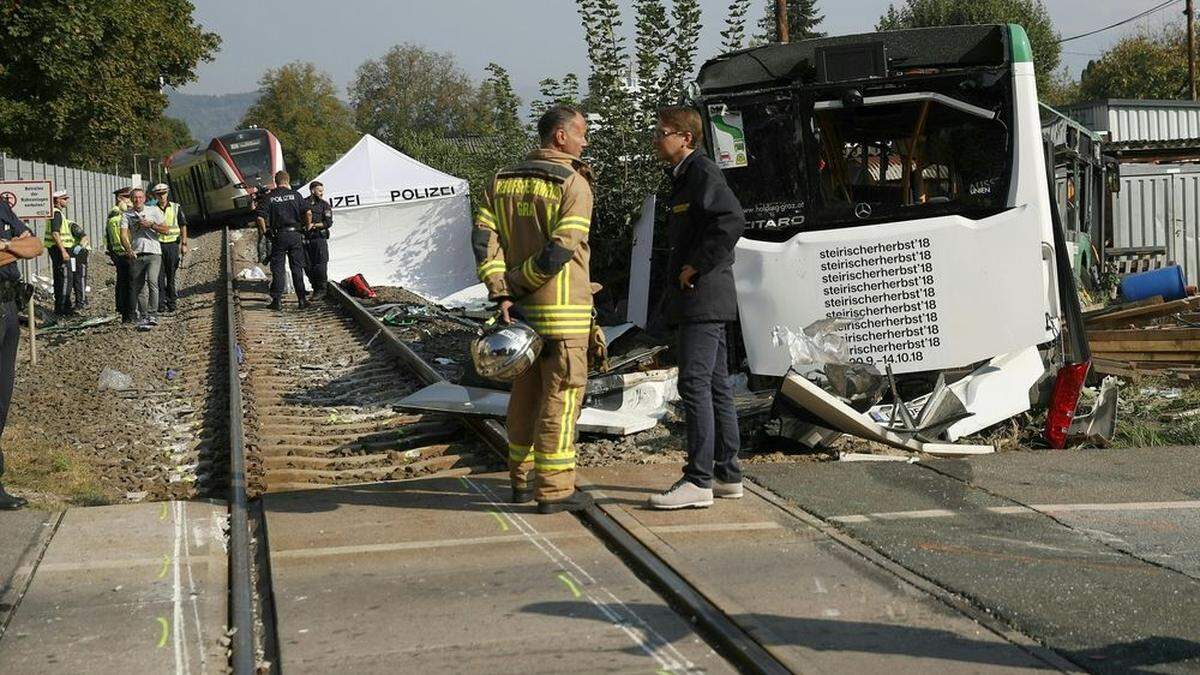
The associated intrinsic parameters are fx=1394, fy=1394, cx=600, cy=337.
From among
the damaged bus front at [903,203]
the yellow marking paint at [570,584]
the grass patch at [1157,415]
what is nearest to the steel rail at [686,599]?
the yellow marking paint at [570,584]

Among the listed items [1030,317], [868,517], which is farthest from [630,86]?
[868,517]

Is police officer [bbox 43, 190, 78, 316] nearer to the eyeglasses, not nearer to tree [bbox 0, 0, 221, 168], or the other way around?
tree [bbox 0, 0, 221, 168]

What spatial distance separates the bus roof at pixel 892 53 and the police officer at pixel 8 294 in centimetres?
503

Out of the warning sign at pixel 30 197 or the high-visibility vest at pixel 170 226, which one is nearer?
the warning sign at pixel 30 197

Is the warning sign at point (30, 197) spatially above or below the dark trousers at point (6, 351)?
above

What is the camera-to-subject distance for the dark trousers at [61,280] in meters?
20.6

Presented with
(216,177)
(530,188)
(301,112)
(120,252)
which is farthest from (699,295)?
(301,112)

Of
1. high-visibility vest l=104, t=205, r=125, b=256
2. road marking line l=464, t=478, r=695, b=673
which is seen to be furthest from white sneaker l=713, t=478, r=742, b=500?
high-visibility vest l=104, t=205, r=125, b=256

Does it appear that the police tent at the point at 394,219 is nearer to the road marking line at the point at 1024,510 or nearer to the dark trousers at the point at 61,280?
the dark trousers at the point at 61,280

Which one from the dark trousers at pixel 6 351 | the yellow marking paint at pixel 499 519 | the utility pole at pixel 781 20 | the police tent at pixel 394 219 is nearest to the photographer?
the yellow marking paint at pixel 499 519

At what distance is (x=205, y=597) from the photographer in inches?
214

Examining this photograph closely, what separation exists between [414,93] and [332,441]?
116 meters

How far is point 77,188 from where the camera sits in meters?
38.5

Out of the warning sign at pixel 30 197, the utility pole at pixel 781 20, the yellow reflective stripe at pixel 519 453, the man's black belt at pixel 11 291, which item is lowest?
the yellow reflective stripe at pixel 519 453
